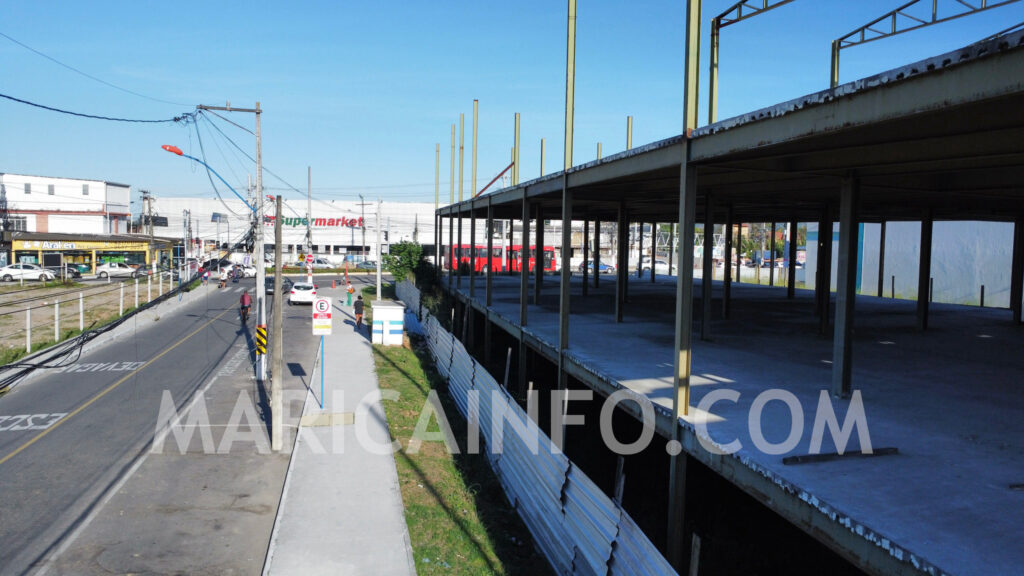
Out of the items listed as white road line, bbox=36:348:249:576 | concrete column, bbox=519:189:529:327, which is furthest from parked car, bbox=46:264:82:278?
concrete column, bbox=519:189:529:327

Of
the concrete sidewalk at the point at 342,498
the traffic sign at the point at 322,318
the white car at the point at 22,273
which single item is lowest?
the concrete sidewalk at the point at 342,498

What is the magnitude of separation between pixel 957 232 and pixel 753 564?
3066cm

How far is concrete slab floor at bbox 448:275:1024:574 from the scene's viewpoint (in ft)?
17.1

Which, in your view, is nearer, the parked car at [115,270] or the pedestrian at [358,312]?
the pedestrian at [358,312]

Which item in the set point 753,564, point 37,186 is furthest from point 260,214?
point 37,186

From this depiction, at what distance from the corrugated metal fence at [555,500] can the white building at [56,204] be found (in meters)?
76.7

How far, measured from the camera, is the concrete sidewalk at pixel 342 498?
848cm

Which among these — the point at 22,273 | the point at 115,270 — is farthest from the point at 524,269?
the point at 115,270

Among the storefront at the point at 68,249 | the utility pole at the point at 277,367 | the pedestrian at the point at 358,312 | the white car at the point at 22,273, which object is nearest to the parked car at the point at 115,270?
the storefront at the point at 68,249

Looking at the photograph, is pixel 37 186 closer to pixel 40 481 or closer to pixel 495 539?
pixel 40 481

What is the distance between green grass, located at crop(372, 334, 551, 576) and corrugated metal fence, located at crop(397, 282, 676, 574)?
238mm

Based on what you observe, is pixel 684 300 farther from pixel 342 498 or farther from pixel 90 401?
pixel 90 401

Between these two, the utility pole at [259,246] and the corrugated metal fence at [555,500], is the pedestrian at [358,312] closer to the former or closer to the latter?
the utility pole at [259,246]

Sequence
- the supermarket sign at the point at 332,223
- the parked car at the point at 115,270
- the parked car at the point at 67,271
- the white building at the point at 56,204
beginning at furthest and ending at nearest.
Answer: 1. the supermarket sign at the point at 332,223
2. the white building at the point at 56,204
3. the parked car at the point at 115,270
4. the parked car at the point at 67,271
